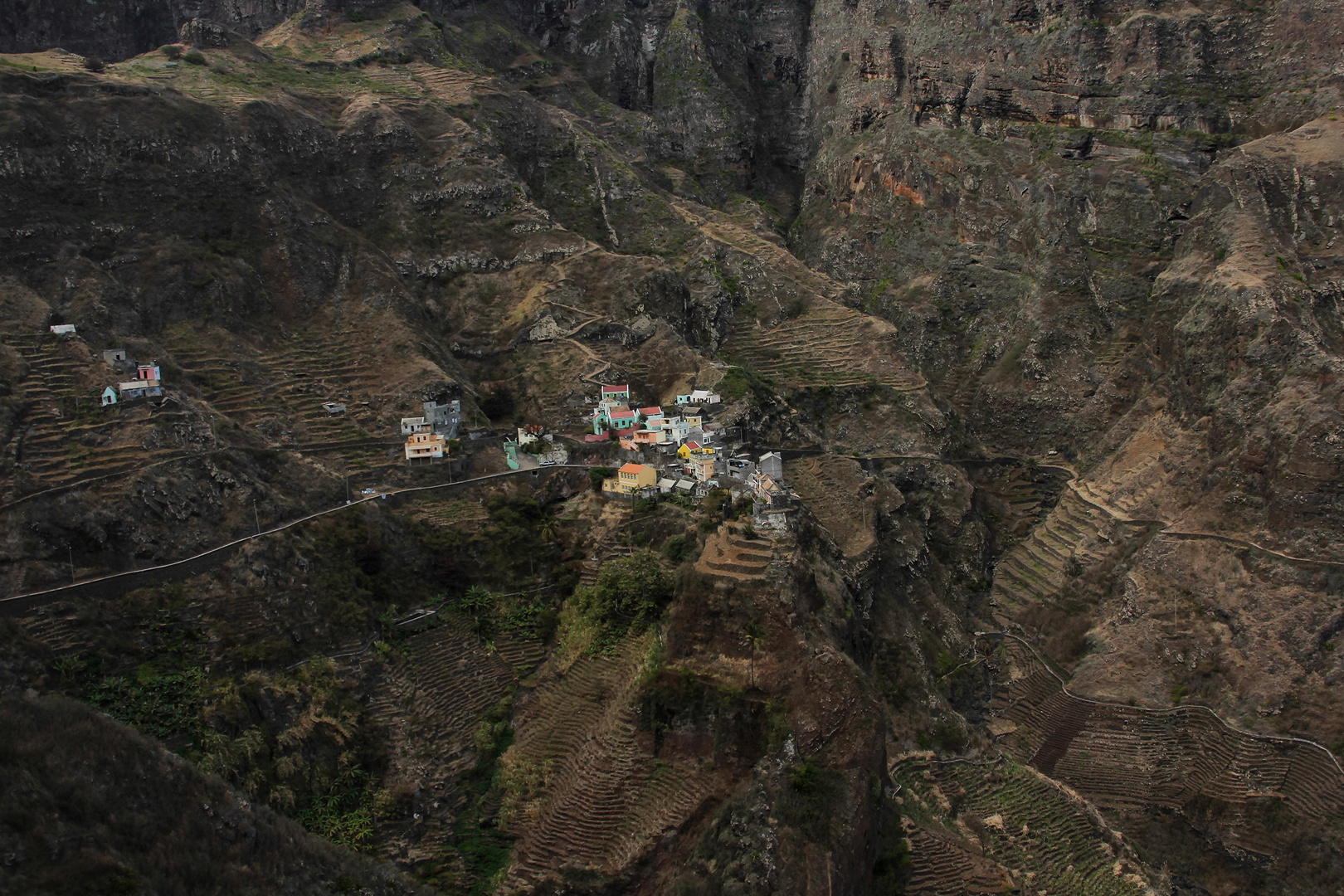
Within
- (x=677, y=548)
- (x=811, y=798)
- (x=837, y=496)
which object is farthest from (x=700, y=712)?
(x=837, y=496)

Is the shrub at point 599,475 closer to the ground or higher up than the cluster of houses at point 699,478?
closer to the ground

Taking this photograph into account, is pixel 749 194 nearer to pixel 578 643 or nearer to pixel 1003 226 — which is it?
pixel 1003 226

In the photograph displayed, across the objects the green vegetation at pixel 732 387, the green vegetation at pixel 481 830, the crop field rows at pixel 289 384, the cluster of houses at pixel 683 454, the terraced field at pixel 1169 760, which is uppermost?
the crop field rows at pixel 289 384

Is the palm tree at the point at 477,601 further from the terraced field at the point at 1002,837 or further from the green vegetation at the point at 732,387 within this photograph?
Answer: the green vegetation at the point at 732,387

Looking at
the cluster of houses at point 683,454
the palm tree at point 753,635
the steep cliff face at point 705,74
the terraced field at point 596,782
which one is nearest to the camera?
the terraced field at point 596,782

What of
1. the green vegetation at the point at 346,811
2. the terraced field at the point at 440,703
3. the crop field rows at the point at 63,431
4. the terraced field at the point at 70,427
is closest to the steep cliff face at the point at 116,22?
the terraced field at the point at 70,427

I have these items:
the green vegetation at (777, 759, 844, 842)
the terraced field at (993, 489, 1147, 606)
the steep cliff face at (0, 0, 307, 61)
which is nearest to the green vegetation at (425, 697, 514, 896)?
the green vegetation at (777, 759, 844, 842)
